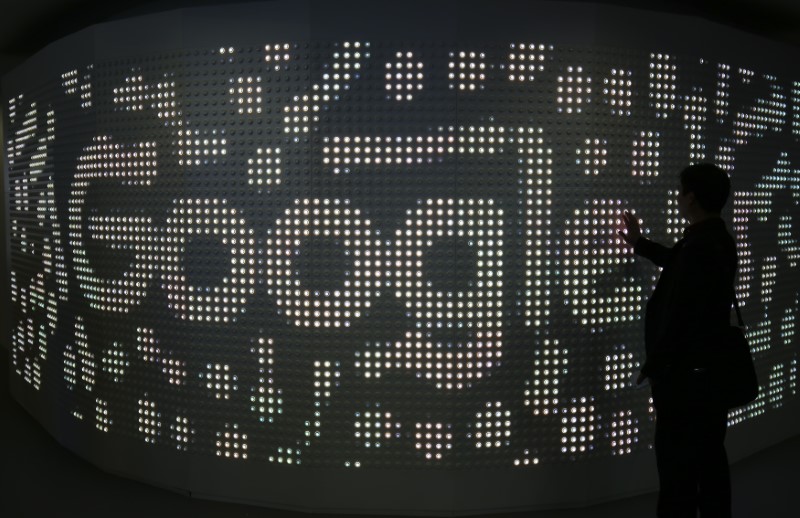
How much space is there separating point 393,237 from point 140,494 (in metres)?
2.32

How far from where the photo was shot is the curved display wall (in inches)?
131

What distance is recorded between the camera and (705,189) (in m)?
2.71

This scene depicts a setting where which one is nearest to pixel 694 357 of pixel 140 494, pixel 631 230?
pixel 631 230

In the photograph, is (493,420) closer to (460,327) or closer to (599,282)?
(460,327)

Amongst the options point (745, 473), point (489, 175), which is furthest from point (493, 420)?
point (745, 473)

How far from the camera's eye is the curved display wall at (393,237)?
333cm

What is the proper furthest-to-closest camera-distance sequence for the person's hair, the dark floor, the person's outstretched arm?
the dark floor
the person's outstretched arm
the person's hair

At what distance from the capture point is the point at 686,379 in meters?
2.62

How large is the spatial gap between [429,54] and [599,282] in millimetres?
1673

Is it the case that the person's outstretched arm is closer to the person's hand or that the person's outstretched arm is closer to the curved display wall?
the person's hand
